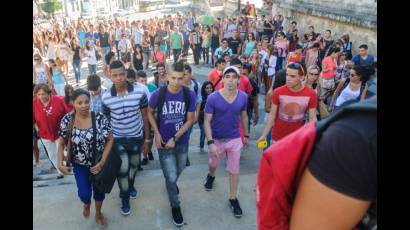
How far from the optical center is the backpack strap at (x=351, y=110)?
1.04 metres

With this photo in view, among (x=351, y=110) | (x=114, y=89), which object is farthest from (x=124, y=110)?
(x=351, y=110)

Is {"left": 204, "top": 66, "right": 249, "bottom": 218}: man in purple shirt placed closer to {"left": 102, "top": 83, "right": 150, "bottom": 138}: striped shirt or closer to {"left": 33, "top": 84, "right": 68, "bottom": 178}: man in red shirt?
{"left": 102, "top": 83, "right": 150, "bottom": 138}: striped shirt

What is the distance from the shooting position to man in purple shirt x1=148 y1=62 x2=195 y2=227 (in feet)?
13.8

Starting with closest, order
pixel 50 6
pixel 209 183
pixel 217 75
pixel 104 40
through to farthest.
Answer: pixel 209 183
pixel 217 75
pixel 104 40
pixel 50 6

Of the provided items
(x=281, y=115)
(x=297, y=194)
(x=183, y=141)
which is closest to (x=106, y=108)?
(x=183, y=141)

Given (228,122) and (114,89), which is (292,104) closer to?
(228,122)

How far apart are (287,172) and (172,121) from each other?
3.20m

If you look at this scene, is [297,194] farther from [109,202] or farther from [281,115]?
[109,202]

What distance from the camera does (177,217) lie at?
13.7 ft

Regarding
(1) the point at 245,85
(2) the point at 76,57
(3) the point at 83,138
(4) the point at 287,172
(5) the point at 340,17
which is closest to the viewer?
(4) the point at 287,172

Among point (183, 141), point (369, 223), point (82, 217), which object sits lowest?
point (82, 217)

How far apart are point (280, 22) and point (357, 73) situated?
1181cm

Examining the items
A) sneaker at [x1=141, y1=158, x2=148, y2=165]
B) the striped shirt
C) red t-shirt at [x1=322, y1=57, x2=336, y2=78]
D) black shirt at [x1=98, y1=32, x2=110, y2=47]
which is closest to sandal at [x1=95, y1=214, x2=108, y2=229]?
the striped shirt
